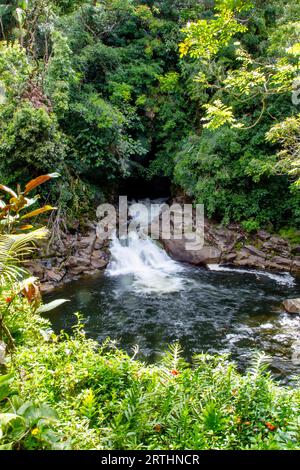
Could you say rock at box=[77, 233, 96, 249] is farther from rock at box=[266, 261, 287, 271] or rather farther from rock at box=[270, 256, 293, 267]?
rock at box=[270, 256, 293, 267]

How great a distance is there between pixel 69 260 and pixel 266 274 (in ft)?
20.3

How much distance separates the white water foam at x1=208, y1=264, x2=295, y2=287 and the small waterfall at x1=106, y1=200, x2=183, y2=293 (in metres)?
1.22

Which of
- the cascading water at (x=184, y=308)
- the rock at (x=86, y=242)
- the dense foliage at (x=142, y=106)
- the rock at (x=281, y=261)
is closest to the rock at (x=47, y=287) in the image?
the cascading water at (x=184, y=308)

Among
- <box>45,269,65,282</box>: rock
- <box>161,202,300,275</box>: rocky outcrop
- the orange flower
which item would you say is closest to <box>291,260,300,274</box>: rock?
<box>161,202,300,275</box>: rocky outcrop

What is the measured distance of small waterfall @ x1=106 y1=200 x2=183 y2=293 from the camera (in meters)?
10.6

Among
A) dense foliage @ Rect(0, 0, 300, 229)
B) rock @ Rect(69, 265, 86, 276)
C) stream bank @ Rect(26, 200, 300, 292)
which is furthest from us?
rock @ Rect(69, 265, 86, 276)

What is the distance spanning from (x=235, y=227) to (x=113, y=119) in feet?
18.3

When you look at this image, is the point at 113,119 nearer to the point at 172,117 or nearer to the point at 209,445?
the point at 172,117

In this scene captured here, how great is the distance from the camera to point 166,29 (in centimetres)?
1525

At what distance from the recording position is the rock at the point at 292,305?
8522 mm
